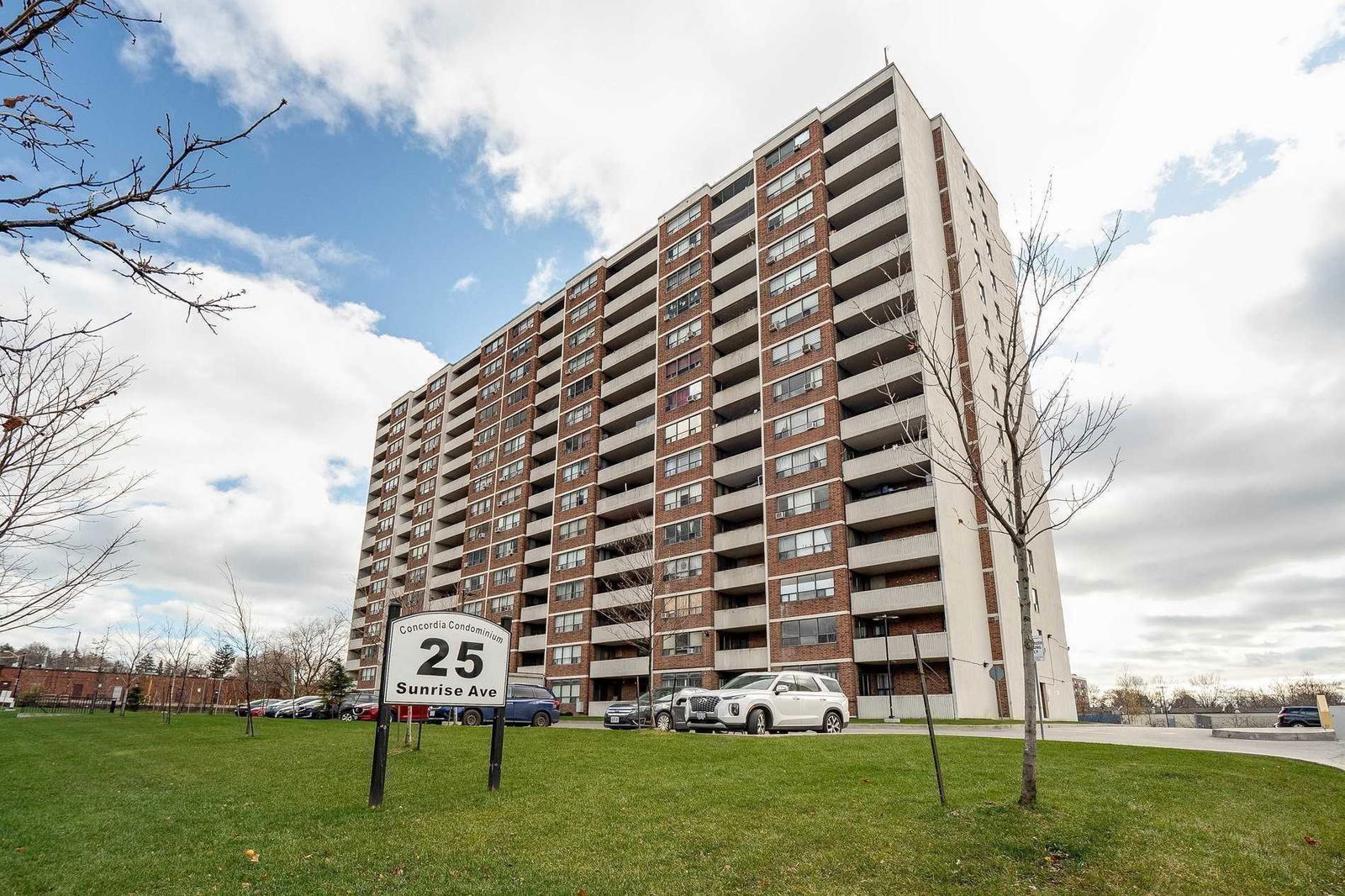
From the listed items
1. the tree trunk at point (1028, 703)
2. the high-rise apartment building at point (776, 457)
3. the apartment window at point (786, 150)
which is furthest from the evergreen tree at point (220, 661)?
the tree trunk at point (1028, 703)

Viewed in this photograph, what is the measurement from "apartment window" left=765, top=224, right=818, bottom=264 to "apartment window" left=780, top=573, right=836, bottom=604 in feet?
68.3

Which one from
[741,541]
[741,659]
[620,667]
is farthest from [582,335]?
[741,659]

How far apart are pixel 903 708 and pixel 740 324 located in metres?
25.9

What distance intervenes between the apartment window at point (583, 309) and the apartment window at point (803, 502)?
3027 cm

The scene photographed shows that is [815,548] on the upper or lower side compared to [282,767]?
upper

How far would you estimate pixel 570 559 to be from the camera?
5831 cm

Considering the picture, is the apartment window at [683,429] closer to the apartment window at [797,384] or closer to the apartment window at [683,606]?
the apartment window at [797,384]

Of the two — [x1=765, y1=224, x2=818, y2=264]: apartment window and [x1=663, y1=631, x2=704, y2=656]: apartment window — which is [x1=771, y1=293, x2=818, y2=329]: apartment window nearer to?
[x1=765, y1=224, x2=818, y2=264]: apartment window

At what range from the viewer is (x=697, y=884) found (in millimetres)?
6430

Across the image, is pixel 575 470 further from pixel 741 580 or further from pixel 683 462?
pixel 741 580

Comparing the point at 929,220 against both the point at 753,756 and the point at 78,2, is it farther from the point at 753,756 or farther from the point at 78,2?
the point at 78,2

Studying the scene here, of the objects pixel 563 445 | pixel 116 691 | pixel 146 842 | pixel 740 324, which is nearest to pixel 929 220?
pixel 740 324

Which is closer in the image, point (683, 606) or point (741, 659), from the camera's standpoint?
point (741, 659)

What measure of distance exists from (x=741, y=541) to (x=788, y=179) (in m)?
24.5
